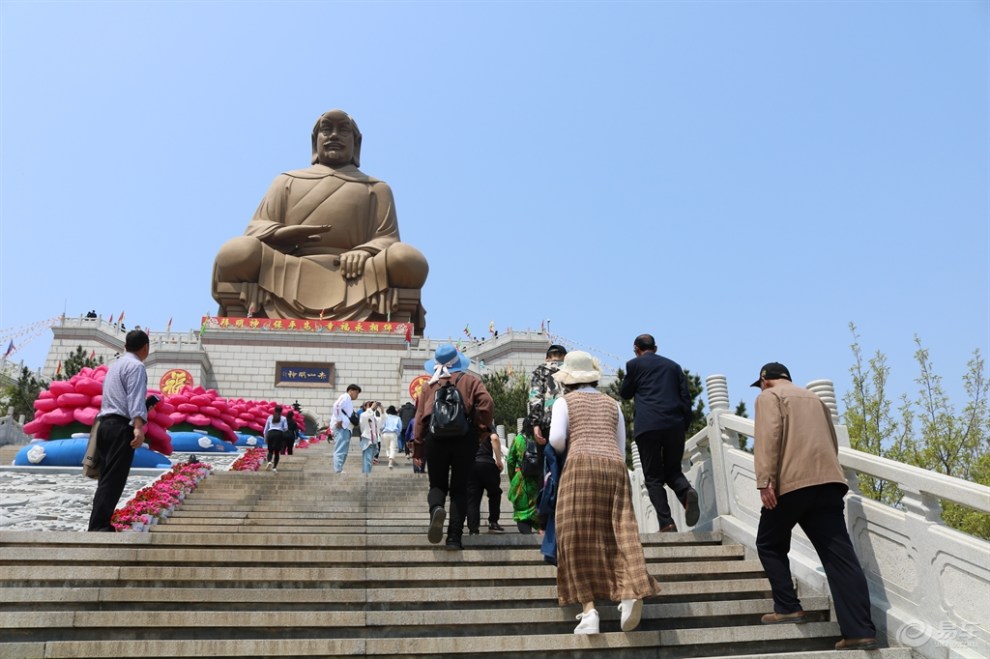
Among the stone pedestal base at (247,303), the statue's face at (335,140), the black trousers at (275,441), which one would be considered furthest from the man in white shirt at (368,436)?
the statue's face at (335,140)

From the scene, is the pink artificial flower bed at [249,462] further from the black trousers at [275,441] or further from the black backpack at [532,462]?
the black backpack at [532,462]

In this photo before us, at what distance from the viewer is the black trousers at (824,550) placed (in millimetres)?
3562

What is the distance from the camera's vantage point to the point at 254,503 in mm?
6730

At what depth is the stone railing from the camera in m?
3.48

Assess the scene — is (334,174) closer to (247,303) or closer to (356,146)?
(356,146)

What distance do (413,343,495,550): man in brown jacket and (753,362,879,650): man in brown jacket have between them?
166 cm

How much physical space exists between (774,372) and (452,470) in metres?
1.97

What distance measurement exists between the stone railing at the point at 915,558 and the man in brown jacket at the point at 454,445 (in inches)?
69.6

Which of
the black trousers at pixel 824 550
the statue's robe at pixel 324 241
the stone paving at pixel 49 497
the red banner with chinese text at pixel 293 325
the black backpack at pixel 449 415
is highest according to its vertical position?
the statue's robe at pixel 324 241

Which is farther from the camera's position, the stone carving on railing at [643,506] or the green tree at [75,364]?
the green tree at [75,364]

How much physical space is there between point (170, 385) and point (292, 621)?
1963cm

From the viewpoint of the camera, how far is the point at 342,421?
898cm

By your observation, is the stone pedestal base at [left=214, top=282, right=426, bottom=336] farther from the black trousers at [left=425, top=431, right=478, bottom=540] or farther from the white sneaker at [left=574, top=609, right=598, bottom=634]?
the white sneaker at [left=574, top=609, right=598, bottom=634]

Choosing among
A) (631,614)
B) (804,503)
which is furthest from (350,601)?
(804,503)
